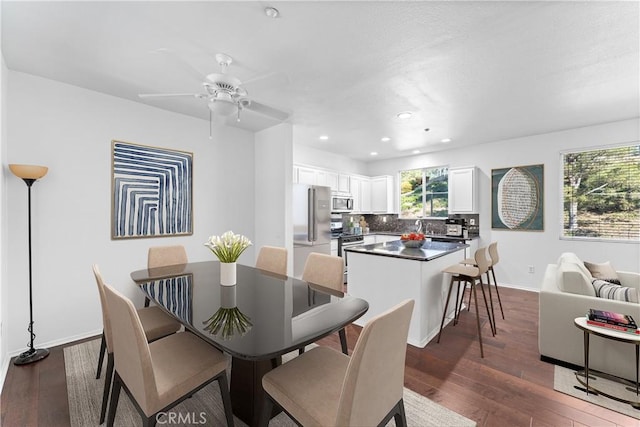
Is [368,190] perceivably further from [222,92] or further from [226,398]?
[226,398]

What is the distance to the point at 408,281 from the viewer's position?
9.39 feet

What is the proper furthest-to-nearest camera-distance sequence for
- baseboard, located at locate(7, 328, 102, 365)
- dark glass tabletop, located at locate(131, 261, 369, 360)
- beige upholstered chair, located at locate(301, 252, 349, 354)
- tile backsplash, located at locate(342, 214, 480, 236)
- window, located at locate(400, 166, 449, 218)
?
window, located at locate(400, 166, 449, 218), tile backsplash, located at locate(342, 214, 480, 236), baseboard, located at locate(7, 328, 102, 365), beige upholstered chair, located at locate(301, 252, 349, 354), dark glass tabletop, located at locate(131, 261, 369, 360)

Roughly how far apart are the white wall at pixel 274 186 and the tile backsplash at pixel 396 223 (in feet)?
8.04

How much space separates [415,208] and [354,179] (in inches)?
59.4

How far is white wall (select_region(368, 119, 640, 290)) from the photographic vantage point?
3.99 metres

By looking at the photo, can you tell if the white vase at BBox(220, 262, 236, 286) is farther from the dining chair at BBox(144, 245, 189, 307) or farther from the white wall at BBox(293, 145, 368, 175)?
the white wall at BBox(293, 145, 368, 175)

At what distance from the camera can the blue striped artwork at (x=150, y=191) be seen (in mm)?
3094

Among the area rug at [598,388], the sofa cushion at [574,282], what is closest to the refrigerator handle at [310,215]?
the sofa cushion at [574,282]

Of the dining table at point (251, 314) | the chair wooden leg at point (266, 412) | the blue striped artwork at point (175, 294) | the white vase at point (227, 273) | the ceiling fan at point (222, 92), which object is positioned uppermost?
the ceiling fan at point (222, 92)

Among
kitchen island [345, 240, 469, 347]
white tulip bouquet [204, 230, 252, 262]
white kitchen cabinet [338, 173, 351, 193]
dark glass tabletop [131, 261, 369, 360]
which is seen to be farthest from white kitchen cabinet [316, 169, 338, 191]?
white tulip bouquet [204, 230, 252, 262]

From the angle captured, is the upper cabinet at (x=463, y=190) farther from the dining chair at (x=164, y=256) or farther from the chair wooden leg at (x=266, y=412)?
the chair wooden leg at (x=266, y=412)

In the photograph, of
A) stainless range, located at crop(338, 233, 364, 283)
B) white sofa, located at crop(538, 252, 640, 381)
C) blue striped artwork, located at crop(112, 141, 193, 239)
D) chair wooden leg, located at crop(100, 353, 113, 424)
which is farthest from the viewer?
stainless range, located at crop(338, 233, 364, 283)

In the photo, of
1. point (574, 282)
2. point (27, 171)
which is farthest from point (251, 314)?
point (574, 282)

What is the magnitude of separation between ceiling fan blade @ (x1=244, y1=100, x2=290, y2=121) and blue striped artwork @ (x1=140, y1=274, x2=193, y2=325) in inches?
82.4
